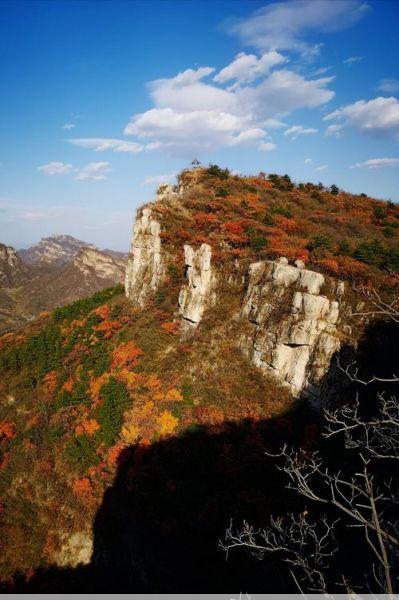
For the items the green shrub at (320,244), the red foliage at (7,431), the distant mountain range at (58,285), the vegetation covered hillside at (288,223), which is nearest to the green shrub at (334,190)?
the vegetation covered hillside at (288,223)

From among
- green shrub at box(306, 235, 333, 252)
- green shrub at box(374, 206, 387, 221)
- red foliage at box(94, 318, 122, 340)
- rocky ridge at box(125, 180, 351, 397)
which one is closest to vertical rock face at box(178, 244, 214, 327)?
rocky ridge at box(125, 180, 351, 397)

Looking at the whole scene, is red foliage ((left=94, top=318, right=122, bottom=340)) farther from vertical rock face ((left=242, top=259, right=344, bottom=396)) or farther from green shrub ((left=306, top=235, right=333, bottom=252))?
green shrub ((left=306, top=235, right=333, bottom=252))

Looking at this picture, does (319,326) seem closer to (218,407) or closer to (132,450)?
(218,407)

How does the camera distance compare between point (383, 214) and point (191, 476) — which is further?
point (383, 214)

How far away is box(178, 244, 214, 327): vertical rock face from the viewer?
101ft

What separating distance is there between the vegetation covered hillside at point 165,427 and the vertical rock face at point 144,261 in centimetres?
111

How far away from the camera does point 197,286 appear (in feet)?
102

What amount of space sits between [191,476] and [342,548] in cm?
956

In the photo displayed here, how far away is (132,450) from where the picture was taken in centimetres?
2503

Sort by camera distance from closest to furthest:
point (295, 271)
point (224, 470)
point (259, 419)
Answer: point (224, 470) → point (259, 419) → point (295, 271)

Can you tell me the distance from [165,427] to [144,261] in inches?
740

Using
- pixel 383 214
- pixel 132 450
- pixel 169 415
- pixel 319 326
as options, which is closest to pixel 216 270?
pixel 319 326

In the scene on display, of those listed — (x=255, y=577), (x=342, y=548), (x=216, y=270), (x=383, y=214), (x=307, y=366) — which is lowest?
(x=255, y=577)

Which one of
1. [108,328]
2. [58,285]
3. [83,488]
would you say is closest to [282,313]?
[108,328]
